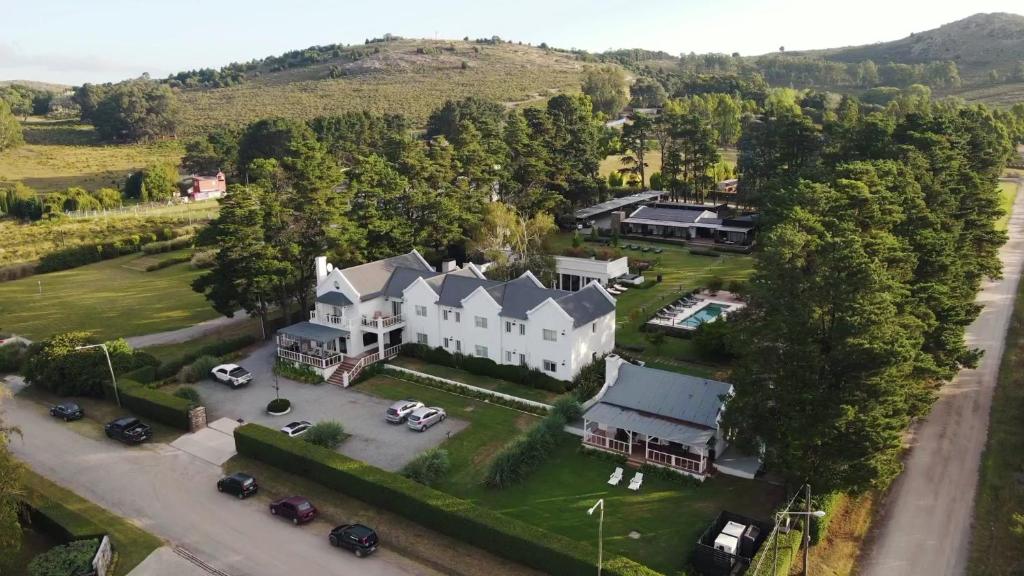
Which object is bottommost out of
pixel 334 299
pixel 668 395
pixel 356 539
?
pixel 356 539

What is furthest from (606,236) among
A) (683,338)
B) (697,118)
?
(683,338)

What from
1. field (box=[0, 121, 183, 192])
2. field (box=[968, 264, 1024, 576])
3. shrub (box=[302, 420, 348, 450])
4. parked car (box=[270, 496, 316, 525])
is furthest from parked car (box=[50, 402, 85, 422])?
field (box=[0, 121, 183, 192])

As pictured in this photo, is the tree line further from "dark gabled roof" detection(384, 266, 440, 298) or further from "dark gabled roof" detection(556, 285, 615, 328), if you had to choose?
"dark gabled roof" detection(384, 266, 440, 298)

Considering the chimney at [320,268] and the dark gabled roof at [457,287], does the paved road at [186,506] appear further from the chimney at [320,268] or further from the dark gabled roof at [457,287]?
the dark gabled roof at [457,287]

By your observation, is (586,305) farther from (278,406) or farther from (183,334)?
(183,334)

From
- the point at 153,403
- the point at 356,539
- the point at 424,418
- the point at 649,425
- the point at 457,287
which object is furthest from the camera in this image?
the point at 457,287

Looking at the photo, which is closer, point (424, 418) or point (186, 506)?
point (186, 506)

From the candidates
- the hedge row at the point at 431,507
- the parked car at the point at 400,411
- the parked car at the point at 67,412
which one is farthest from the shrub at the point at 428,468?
the parked car at the point at 67,412

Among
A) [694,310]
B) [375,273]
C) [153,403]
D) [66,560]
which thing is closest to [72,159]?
[375,273]
